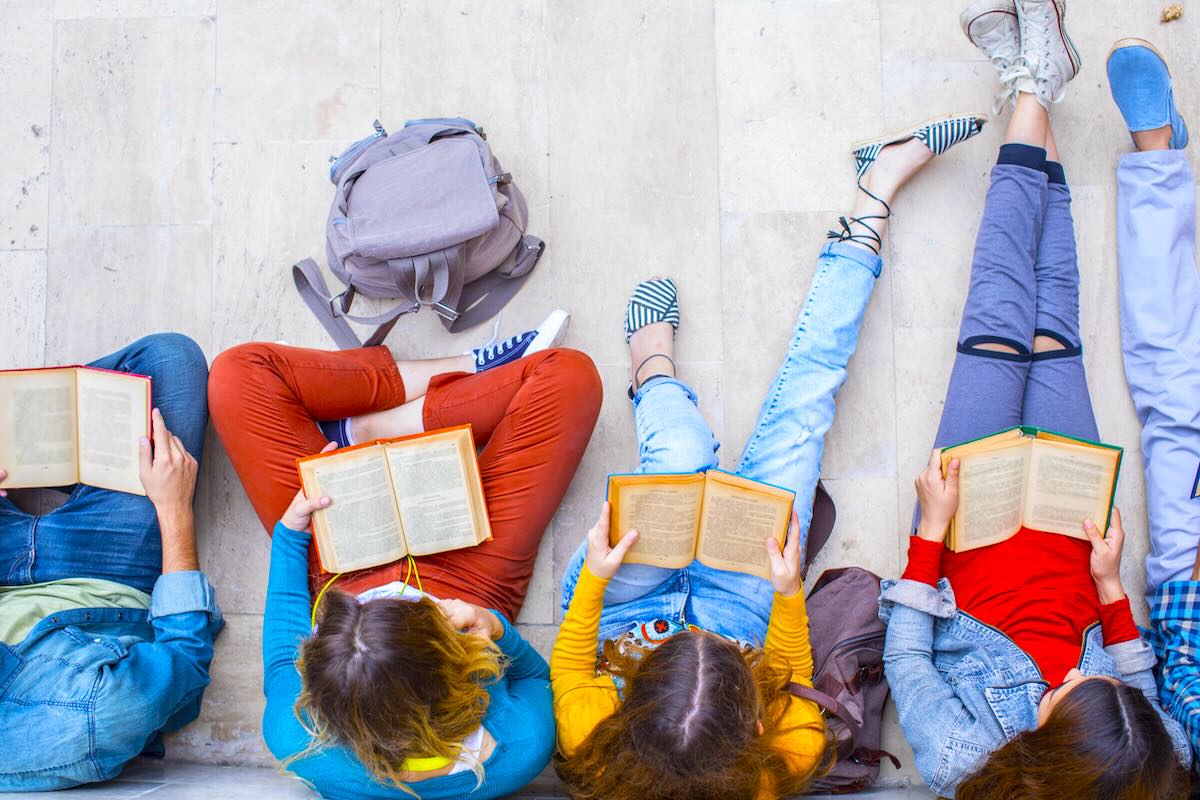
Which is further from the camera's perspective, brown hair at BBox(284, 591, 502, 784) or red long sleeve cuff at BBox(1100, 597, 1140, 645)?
red long sleeve cuff at BBox(1100, 597, 1140, 645)

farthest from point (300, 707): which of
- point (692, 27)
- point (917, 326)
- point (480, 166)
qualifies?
point (692, 27)

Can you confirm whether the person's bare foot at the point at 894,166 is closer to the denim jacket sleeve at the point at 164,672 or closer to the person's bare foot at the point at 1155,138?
the person's bare foot at the point at 1155,138

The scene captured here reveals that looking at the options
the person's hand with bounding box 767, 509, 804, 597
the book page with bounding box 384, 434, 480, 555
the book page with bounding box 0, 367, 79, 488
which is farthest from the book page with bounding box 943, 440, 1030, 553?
the book page with bounding box 0, 367, 79, 488

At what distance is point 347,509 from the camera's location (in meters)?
2.23

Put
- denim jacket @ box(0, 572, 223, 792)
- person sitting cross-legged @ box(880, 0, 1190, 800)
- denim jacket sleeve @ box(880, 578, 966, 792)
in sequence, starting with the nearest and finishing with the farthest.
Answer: person sitting cross-legged @ box(880, 0, 1190, 800) → denim jacket @ box(0, 572, 223, 792) → denim jacket sleeve @ box(880, 578, 966, 792)

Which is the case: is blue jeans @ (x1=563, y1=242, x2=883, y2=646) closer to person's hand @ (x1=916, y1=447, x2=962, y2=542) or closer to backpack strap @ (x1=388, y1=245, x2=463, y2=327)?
person's hand @ (x1=916, y1=447, x2=962, y2=542)

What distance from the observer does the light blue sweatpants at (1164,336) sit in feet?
7.86

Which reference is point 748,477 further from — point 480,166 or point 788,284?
point 480,166

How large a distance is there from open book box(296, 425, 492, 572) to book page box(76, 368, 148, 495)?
468mm

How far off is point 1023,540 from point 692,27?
159 cm

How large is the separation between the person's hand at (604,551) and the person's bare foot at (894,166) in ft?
3.72

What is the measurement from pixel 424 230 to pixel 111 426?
0.90 m

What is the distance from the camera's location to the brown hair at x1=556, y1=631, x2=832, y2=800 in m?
1.75

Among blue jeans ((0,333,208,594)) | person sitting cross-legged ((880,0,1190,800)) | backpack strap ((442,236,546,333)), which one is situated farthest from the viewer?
backpack strap ((442,236,546,333))
